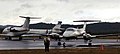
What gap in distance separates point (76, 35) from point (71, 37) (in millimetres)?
1514

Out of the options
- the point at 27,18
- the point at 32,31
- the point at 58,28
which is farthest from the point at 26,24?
the point at 32,31

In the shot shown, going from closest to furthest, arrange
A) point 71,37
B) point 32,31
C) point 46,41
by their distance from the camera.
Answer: point 46,41, point 71,37, point 32,31

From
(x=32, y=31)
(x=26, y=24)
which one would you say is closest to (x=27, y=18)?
(x=26, y=24)

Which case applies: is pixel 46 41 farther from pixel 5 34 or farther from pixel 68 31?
pixel 5 34

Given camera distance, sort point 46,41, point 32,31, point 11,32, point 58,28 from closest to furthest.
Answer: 1. point 46,41
2. point 11,32
3. point 58,28
4. point 32,31

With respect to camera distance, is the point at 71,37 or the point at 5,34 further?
the point at 5,34

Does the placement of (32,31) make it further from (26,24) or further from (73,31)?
(73,31)

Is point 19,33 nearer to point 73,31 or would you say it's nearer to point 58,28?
point 58,28

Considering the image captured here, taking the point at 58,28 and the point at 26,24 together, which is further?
the point at 58,28

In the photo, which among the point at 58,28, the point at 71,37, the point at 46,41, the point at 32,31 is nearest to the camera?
the point at 46,41

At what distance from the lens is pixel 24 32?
3713 inches

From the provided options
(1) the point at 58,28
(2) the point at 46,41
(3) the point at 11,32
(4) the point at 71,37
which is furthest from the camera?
(1) the point at 58,28

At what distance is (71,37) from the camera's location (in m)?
58.5

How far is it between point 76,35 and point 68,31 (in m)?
1.86
